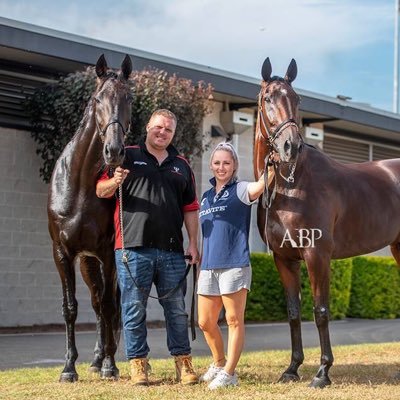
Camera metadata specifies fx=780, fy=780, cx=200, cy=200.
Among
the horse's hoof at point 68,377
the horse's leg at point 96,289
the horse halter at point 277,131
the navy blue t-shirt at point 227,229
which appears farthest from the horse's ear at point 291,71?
the horse's hoof at point 68,377

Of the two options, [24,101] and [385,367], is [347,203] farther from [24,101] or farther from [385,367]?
[24,101]

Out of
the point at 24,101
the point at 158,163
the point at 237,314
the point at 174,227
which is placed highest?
the point at 24,101

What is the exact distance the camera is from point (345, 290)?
17.7 metres

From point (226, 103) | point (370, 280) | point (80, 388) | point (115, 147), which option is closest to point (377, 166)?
point (115, 147)

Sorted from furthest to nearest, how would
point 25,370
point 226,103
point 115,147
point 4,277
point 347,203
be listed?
point 226,103, point 4,277, point 25,370, point 347,203, point 115,147

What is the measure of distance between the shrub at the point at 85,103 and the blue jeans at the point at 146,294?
5788mm

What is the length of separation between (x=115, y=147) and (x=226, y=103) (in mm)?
10714

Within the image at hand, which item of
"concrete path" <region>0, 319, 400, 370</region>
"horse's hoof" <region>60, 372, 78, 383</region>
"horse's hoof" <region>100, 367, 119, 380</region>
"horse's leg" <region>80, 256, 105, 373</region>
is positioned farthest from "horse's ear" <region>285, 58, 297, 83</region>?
"concrete path" <region>0, 319, 400, 370</region>

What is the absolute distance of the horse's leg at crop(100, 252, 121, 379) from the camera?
7.30 meters

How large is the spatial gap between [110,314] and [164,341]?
16.4 feet

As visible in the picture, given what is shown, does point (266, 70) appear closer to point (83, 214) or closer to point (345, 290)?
point (83, 214)

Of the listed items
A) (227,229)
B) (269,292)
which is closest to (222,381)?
(227,229)

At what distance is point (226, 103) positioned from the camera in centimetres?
1677

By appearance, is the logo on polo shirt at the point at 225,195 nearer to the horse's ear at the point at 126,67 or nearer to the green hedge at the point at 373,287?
the horse's ear at the point at 126,67
